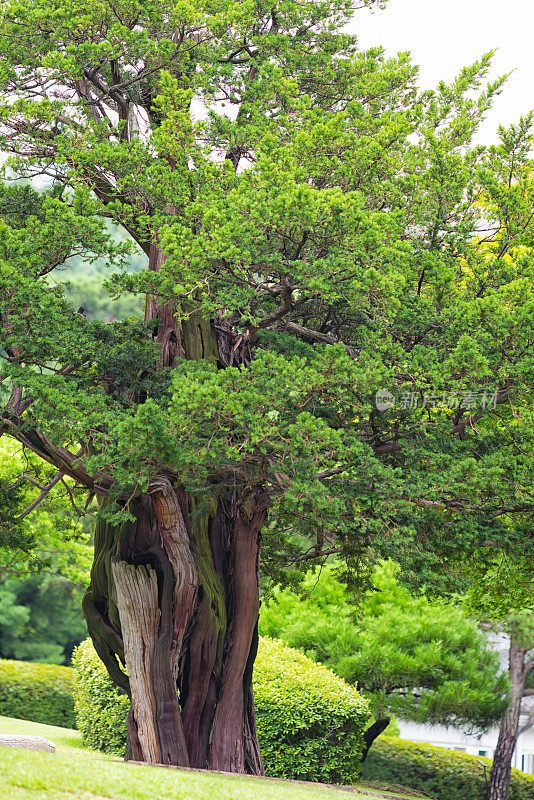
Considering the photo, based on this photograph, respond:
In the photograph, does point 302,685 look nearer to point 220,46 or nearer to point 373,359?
point 373,359

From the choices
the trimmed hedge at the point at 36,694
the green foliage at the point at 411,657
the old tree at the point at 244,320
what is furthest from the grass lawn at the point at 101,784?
the trimmed hedge at the point at 36,694

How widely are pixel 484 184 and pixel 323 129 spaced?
170 cm

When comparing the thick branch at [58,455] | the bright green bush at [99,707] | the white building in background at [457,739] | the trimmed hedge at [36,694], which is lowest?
the white building in background at [457,739]

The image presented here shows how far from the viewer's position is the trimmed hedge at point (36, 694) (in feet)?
58.5

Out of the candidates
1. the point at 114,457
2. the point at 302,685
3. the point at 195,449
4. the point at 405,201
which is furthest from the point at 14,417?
the point at 302,685

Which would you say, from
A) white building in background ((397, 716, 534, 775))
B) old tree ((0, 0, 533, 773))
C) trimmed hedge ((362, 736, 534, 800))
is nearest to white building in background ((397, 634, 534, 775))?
white building in background ((397, 716, 534, 775))

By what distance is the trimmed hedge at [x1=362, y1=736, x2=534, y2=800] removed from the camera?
17.5 metres

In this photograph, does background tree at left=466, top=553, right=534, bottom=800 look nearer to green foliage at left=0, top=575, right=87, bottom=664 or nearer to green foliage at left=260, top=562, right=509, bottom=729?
green foliage at left=260, top=562, right=509, bottom=729

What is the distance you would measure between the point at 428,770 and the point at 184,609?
35.1 feet

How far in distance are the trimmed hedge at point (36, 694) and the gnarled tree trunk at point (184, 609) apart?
895 cm

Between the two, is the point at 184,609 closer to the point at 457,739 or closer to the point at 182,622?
the point at 182,622

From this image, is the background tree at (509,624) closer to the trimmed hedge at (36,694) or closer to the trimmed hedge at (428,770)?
the trimmed hedge at (428,770)

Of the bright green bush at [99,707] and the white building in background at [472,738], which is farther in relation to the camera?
the white building in background at [472,738]

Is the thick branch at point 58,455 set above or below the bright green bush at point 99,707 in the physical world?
above
